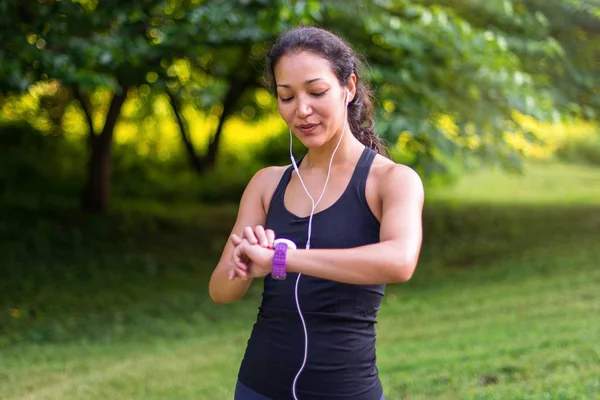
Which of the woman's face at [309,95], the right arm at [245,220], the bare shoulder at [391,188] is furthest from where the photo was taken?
the right arm at [245,220]

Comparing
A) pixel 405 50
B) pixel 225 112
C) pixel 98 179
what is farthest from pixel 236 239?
pixel 225 112

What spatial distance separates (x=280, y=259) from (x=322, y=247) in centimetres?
15

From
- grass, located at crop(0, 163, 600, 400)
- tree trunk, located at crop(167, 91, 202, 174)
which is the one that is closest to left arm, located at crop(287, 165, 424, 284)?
grass, located at crop(0, 163, 600, 400)

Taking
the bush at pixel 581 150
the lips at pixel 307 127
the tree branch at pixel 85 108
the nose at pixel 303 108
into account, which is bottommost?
the lips at pixel 307 127

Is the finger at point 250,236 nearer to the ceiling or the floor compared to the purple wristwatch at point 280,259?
nearer to the ceiling

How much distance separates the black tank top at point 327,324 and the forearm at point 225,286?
0.13 metres

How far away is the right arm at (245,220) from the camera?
232 centimetres

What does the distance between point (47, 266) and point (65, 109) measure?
7116 millimetres

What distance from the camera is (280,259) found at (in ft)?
6.61

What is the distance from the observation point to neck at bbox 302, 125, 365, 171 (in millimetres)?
2285

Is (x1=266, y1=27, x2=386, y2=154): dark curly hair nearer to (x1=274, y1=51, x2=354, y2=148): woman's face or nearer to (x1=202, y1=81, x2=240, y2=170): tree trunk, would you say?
(x1=274, y1=51, x2=354, y2=148): woman's face

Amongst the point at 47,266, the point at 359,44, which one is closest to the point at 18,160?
the point at 47,266

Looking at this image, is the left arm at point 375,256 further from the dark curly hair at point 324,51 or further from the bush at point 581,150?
the bush at point 581,150

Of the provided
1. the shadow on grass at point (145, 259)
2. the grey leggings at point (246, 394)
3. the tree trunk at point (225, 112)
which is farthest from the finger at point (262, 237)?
the tree trunk at point (225, 112)
